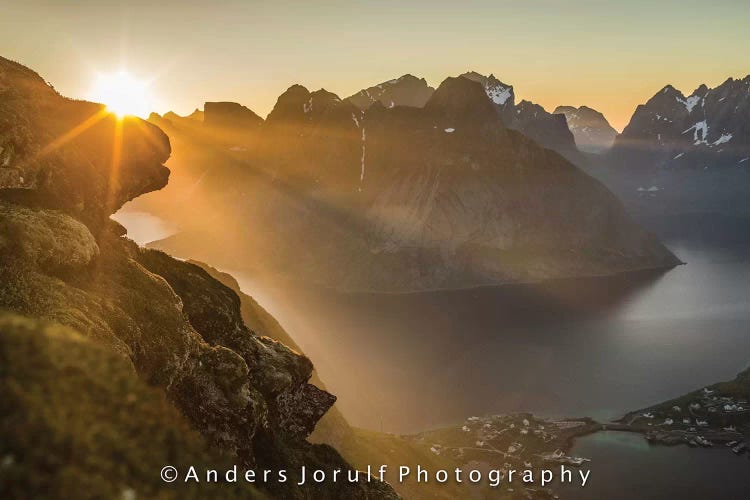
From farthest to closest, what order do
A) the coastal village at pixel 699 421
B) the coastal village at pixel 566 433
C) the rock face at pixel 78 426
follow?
the coastal village at pixel 699 421 < the coastal village at pixel 566 433 < the rock face at pixel 78 426

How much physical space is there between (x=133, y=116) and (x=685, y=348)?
20923 centimetres

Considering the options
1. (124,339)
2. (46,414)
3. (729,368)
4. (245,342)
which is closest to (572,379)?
(729,368)

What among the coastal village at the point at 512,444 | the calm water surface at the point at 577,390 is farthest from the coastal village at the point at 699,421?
the coastal village at the point at 512,444

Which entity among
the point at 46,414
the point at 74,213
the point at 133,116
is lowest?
the point at 46,414

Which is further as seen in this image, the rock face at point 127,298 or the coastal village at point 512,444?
the coastal village at point 512,444

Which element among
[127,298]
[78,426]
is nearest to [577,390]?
[127,298]

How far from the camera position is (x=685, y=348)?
194 meters

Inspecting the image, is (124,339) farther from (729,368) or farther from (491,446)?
(729,368)

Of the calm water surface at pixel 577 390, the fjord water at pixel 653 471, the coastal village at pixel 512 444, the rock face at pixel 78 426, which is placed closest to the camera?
the rock face at pixel 78 426

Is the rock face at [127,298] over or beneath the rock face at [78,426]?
over

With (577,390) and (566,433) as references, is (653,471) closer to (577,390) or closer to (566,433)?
(566,433)

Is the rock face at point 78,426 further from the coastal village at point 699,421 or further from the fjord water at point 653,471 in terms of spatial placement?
the coastal village at point 699,421

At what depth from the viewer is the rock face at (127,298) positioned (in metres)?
21.9

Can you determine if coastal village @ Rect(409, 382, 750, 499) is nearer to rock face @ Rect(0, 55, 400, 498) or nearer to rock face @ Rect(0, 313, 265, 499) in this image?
rock face @ Rect(0, 55, 400, 498)
